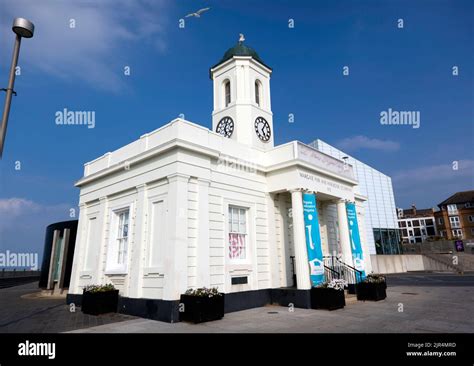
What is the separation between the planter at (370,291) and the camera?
12469 millimetres

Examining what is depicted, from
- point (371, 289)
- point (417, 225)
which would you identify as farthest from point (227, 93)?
point (417, 225)

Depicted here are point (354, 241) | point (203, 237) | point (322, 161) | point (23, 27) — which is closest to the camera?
point (23, 27)

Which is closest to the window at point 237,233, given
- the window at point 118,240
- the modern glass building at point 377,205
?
the window at point 118,240

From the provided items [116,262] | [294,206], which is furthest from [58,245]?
[294,206]

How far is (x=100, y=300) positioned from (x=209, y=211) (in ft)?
15.6

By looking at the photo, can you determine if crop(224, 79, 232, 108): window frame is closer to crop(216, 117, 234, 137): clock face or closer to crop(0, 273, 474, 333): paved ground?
crop(216, 117, 234, 137): clock face

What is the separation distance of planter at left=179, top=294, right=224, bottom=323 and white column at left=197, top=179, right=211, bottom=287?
840 millimetres

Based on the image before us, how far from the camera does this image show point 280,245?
12.7 m

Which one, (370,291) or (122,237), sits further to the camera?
(370,291)

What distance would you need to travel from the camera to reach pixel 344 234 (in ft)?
46.0

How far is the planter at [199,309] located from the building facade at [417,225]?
81752 mm

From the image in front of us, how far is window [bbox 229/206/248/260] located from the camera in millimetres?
11431

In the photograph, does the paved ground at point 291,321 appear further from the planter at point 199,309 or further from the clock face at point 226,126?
the clock face at point 226,126

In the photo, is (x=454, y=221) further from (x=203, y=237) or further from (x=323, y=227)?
(x=203, y=237)
